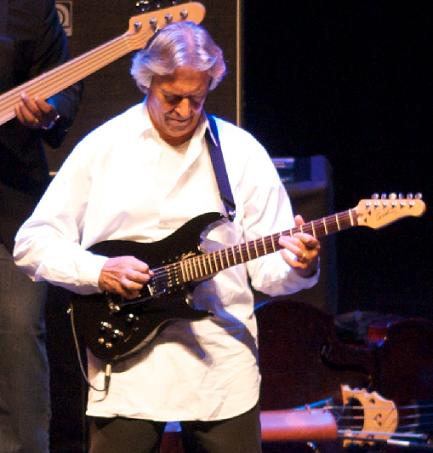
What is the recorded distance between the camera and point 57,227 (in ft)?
10.1

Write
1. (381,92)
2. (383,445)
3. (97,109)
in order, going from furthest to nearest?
(381,92) → (97,109) → (383,445)

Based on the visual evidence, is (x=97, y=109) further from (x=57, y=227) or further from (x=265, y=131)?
(x=265, y=131)

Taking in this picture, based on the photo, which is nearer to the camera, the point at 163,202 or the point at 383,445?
the point at 163,202

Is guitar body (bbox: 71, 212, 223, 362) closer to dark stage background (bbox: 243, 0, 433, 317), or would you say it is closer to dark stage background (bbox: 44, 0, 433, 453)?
dark stage background (bbox: 44, 0, 433, 453)

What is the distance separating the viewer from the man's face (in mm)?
3021

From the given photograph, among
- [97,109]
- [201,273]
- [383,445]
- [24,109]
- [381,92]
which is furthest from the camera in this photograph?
[381,92]

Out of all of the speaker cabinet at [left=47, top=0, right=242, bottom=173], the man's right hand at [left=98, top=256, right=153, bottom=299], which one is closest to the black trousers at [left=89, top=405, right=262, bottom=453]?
the man's right hand at [left=98, top=256, right=153, bottom=299]

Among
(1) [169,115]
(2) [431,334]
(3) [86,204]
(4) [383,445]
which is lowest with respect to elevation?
(4) [383,445]

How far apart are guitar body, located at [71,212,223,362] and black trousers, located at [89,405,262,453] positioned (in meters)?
0.18

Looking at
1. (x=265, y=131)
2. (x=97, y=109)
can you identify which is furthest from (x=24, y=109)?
(x=265, y=131)

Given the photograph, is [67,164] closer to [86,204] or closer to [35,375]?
[86,204]

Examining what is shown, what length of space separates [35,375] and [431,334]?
137 cm

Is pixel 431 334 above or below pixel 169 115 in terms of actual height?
below

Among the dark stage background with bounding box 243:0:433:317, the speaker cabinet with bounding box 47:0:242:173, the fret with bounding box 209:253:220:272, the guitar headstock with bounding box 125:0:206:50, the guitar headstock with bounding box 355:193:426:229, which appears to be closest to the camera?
the guitar headstock with bounding box 355:193:426:229
